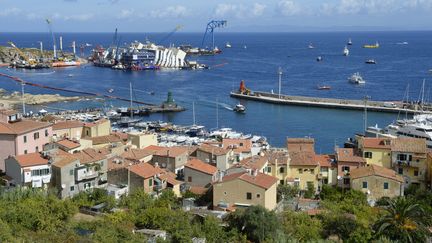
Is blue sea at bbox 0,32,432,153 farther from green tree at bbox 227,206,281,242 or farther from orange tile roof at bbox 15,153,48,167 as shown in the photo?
green tree at bbox 227,206,281,242

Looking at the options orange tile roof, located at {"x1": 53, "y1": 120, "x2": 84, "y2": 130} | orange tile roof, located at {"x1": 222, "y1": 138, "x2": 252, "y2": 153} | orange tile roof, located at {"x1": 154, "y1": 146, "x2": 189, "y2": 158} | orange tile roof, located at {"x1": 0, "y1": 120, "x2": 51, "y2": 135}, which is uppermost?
orange tile roof, located at {"x1": 0, "y1": 120, "x2": 51, "y2": 135}

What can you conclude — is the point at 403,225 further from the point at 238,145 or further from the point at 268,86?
the point at 268,86

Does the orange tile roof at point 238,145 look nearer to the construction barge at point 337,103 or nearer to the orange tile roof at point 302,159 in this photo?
the orange tile roof at point 302,159

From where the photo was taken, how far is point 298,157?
15.9 meters

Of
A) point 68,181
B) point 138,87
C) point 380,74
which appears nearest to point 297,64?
point 380,74

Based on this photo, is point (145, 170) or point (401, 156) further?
point (401, 156)

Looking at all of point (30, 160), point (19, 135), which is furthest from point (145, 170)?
point (19, 135)

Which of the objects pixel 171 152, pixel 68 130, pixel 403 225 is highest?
pixel 68 130

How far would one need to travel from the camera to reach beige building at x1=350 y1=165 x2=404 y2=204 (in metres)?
14.2

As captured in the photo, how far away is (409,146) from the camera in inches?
625

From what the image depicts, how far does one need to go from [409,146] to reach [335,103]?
19183mm

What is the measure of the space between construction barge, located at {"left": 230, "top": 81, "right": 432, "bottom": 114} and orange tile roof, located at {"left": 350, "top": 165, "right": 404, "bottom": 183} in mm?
15022

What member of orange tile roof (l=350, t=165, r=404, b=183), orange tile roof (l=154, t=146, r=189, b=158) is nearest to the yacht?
orange tile roof (l=350, t=165, r=404, b=183)

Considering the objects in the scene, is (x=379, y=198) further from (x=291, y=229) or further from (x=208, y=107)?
(x=208, y=107)
